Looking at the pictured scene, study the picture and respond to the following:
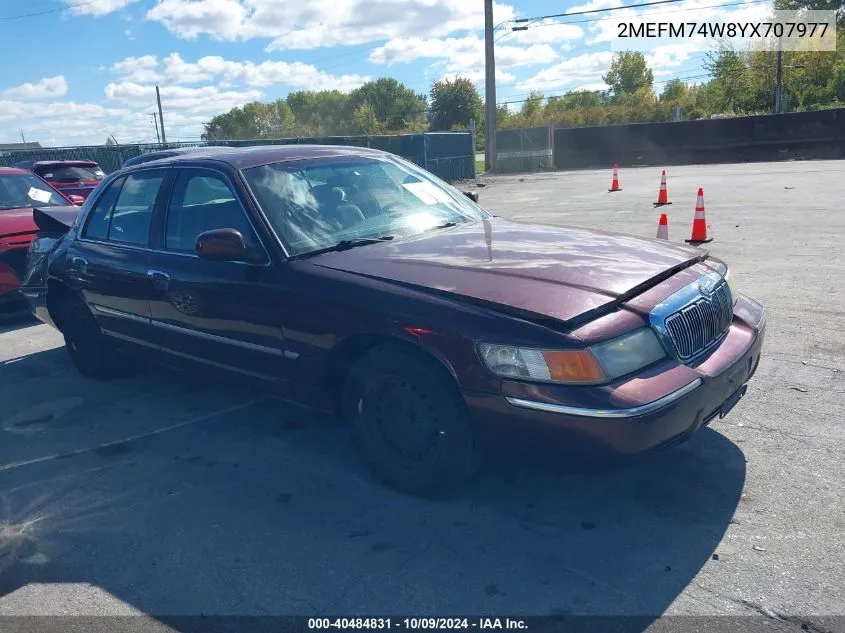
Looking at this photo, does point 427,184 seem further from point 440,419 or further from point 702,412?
point 702,412

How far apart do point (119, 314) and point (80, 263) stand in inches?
24.4

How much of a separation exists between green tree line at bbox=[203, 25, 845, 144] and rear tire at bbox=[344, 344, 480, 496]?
24.1m

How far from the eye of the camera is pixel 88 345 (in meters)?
5.55

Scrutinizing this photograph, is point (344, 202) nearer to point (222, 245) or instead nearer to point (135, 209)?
point (222, 245)

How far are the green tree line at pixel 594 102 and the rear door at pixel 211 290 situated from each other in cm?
2261

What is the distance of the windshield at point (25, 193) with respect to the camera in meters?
8.42

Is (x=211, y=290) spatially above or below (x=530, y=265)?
below

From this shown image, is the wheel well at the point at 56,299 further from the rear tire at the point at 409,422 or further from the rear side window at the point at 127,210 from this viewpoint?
the rear tire at the point at 409,422

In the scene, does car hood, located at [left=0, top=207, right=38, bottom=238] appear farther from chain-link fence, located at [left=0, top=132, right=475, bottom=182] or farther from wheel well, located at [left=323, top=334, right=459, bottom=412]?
chain-link fence, located at [left=0, top=132, right=475, bottom=182]

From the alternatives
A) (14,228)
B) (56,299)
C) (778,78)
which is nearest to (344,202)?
(56,299)

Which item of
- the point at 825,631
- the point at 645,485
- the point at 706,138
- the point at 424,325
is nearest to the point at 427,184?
the point at 424,325

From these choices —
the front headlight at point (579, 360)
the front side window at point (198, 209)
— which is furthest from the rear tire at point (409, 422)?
the front side window at point (198, 209)

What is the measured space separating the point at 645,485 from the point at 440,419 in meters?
1.09

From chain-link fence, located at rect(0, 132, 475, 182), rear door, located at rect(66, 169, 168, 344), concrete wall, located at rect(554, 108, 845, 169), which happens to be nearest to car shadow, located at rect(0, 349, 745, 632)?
rear door, located at rect(66, 169, 168, 344)
